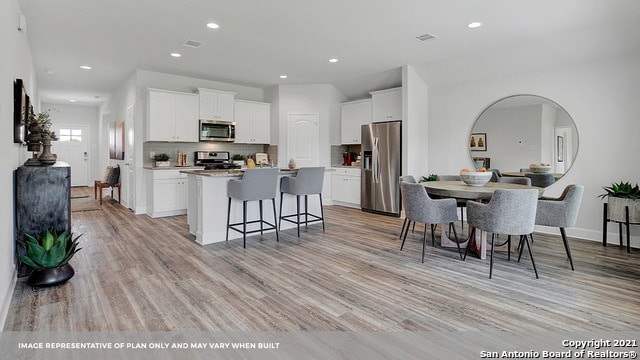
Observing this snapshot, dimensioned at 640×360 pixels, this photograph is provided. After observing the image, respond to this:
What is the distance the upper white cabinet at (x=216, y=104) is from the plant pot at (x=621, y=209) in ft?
20.4

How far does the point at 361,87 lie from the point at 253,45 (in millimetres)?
2928

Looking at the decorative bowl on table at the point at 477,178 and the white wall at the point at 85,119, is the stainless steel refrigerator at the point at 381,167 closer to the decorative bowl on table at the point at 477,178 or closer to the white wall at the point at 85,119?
the decorative bowl on table at the point at 477,178

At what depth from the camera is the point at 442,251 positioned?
3.97m

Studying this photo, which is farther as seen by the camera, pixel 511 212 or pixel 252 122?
pixel 252 122

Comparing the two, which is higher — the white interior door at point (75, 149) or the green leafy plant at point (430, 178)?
the white interior door at point (75, 149)

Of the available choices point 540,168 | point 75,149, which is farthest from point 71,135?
point 540,168

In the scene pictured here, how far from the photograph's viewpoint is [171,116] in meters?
6.25

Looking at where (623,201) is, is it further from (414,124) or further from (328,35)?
(328,35)

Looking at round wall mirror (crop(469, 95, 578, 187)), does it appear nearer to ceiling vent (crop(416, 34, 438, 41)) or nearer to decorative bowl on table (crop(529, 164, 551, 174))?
decorative bowl on table (crop(529, 164, 551, 174))

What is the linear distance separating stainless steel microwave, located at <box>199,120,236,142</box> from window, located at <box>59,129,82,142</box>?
6868 millimetres

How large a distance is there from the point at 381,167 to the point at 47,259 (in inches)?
196

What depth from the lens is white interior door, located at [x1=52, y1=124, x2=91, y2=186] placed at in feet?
35.1

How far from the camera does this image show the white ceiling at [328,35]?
3.60 meters

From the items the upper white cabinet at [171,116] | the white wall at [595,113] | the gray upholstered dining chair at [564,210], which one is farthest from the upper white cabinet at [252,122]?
the gray upholstered dining chair at [564,210]
